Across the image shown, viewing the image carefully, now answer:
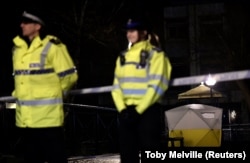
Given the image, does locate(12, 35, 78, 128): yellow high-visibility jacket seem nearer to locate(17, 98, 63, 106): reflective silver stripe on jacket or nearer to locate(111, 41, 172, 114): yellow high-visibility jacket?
locate(17, 98, 63, 106): reflective silver stripe on jacket

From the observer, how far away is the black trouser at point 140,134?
15.0ft

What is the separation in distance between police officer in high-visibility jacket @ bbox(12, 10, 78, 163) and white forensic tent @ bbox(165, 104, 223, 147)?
635 centimetres

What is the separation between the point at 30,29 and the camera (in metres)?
4.74

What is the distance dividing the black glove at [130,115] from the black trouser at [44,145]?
2.03 ft

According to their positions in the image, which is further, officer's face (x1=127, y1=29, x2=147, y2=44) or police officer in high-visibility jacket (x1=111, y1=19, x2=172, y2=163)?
officer's face (x1=127, y1=29, x2=147, y2=44)

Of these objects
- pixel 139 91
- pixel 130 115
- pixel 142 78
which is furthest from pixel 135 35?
pixel 130 115

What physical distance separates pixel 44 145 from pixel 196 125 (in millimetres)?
7511

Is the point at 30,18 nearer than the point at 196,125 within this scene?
Yes

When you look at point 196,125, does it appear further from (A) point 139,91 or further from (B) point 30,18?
(B) point 30,18

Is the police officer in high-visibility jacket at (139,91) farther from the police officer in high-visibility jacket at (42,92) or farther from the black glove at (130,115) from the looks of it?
the police officer in high-visibility jacket at (42,92)

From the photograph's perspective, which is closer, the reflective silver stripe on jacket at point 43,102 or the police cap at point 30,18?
the reflective silver stripe on jacket at point 43,102

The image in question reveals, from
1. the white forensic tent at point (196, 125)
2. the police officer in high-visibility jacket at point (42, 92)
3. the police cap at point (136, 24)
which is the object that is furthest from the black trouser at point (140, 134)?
the white forensic tent at point (196, 125)

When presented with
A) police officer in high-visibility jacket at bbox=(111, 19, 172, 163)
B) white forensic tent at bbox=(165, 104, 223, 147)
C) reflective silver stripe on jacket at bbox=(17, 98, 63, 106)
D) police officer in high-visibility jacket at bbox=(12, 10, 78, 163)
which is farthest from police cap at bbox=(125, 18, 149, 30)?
white forensic tent at bbox=(165, 104, 223, 147)

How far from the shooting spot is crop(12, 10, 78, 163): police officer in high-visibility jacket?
460cm
